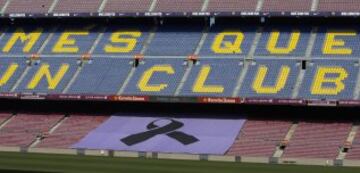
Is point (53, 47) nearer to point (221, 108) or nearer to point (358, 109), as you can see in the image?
point (221, 108)

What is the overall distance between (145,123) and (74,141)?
496cm

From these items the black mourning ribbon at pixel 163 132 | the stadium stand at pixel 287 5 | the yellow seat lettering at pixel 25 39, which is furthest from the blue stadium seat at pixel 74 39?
the stadium stand at pixel 287 5

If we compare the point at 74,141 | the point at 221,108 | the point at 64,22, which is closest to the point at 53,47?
the point at 64,22

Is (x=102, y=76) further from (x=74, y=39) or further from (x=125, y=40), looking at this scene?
(x=74, y=39)

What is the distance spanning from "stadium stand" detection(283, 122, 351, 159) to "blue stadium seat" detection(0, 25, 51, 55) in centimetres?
2278

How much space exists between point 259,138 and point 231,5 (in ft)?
41.9

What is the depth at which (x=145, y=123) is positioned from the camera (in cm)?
5259

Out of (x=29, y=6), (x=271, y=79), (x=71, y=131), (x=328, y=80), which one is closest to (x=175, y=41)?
(x=271, y=79)

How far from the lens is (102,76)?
184 feet

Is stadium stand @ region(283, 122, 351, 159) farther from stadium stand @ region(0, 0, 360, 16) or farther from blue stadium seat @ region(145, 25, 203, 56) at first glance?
blue stadium seat @ region(145, 25, 203, 56)

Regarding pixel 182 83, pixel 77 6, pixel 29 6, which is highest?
pixel 29 6

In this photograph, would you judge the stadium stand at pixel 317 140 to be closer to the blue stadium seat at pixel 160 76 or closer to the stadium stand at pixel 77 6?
the blue stadium seat at pixel 160 76

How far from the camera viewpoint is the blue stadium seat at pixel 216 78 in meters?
52.4

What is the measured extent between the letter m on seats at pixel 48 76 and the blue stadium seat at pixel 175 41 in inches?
256
